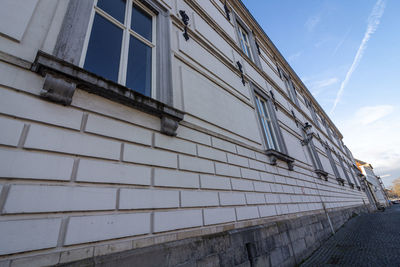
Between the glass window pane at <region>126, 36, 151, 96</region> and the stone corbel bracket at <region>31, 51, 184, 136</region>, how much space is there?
0.55 m

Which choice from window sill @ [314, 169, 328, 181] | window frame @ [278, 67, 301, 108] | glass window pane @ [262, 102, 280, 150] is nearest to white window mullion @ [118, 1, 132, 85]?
glass window pane @ [262, 102, 280, 150]

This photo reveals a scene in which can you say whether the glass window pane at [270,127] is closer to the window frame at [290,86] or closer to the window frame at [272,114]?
the window frame at [272,114]

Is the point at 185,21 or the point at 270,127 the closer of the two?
the point at 185,21

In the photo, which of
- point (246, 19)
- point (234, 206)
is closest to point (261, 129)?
point (234, 206)

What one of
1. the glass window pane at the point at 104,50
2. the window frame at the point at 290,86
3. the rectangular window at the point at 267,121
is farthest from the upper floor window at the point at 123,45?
the window frame at the point at 290,86

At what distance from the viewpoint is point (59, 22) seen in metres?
2.10

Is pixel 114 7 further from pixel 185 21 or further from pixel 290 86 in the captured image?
pixel 290 86

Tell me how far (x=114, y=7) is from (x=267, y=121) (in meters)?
5.91

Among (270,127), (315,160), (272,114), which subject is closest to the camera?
(270,127)

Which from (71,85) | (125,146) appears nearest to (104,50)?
(71,85)

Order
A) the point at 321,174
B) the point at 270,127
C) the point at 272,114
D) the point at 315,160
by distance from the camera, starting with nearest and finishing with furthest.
A: 1. the point at 270,127
2. the point at 272,114
3. the point at 321,174
4. the point at 315,160

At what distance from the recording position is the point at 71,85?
1.84 meters

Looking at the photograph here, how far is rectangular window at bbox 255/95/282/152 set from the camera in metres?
6.18

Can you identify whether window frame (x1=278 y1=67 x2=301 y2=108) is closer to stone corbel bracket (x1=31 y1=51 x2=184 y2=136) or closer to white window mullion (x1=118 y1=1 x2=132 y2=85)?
white window mullion (x1=118 y1=1 x2=132 y2=85)
